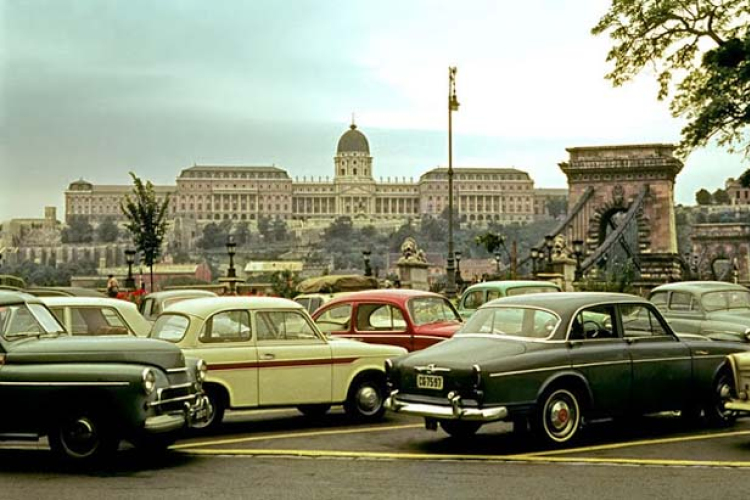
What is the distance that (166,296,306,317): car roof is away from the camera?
37.9 feet

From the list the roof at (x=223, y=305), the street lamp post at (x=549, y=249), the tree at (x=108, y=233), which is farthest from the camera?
the tree at (x=108, y=233)

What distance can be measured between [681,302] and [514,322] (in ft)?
21.6

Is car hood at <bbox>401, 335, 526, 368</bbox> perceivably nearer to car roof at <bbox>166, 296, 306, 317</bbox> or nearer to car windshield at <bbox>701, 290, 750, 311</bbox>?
car roof at <bbox>166, 296, 306, 317</bbox>

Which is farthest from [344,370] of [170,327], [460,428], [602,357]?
[602,357]

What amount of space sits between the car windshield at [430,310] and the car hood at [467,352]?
3.77 meters

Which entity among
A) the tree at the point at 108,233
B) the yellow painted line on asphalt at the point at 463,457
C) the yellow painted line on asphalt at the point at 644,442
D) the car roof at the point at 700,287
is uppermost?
the tree at the point at 108,233

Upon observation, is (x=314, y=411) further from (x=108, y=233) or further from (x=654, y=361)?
(x=108, y=233)

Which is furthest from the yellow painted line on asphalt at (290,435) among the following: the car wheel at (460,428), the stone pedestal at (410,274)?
the stone pedestal at (410,274)

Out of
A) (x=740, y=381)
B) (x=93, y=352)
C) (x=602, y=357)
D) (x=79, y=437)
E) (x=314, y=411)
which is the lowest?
(x=314, y=411)

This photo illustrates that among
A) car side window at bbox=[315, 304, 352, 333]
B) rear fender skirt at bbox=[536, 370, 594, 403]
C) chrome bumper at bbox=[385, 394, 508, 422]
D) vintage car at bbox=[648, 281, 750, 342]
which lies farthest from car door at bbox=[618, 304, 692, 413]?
car side window at bbox=[315, 304, 352, 333]

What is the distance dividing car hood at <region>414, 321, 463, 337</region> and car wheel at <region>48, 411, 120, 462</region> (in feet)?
19.2

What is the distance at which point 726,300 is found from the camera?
54.1ft

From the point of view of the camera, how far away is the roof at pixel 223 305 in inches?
455

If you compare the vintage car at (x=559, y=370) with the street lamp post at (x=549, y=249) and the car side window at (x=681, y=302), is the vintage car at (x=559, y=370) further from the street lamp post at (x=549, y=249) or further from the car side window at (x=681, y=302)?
the street lamp post at (x=549, y=249)
